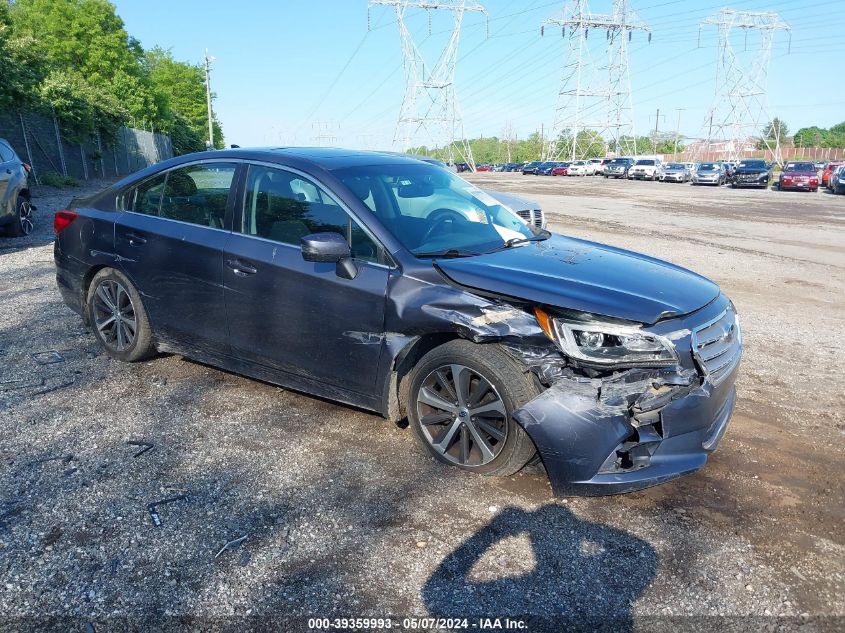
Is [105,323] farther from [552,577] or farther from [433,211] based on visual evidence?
[552,577]

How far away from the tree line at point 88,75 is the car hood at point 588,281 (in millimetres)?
22395

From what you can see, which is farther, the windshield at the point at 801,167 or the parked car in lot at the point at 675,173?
the parked car in lot at the point at 675,173

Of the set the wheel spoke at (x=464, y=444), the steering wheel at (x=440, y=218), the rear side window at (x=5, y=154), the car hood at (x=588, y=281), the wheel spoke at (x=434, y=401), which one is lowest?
the wheel spoke at (x=464, y=444)

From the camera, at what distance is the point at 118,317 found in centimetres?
496

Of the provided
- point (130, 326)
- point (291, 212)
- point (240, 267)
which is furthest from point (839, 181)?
point (130, 326)

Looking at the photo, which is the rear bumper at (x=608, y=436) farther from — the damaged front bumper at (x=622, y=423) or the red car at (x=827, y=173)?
the red car at (x=827, y=173)

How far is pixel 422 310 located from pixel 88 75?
169 feet

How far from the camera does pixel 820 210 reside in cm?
2269

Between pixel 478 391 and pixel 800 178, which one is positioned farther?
pixel 800 178

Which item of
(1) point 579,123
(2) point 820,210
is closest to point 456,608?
(2) point 820,210

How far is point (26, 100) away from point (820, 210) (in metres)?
27.1

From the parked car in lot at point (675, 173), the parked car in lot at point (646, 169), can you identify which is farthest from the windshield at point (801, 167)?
the parked car in lot at point (646, 169)

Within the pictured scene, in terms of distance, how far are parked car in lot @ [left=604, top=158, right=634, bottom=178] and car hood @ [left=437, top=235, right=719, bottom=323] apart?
55.8m

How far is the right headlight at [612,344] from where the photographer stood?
307cm
